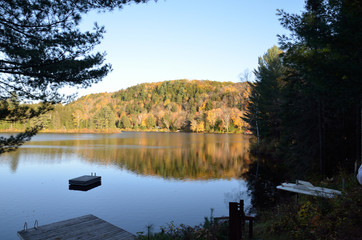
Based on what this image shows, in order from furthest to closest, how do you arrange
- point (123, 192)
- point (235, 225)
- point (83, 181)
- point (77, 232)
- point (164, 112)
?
point (164, 112) < point (83, 181) < point (123, 192) < point (77, 232) < point (235, 225)

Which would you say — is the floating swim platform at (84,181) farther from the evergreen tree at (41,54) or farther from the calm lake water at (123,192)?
the evergreen tree at (41,54)

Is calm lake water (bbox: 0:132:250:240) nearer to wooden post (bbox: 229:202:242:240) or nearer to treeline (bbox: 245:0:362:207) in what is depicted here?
treeline (bbox: 245:0:362:207)

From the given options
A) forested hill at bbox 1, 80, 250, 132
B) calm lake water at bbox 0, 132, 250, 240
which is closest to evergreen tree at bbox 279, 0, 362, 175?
calm lake water at bbox 0, 132, 250, 240

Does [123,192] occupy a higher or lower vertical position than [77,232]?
lower

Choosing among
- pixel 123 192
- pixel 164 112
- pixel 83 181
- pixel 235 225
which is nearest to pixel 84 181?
pixel 83 181

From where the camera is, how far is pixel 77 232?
29.0ft

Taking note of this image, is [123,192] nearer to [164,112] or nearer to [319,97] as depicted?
[319,97]

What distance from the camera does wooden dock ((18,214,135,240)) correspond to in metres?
8.45

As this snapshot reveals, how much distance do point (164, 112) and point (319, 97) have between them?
13649 cm

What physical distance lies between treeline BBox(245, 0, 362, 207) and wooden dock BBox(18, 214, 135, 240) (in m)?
7.57

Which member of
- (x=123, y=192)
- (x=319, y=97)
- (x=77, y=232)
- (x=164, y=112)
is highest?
(x=164, y=112)

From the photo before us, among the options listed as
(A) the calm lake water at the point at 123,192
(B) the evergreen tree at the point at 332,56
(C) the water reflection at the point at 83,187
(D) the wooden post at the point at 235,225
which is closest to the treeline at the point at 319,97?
(B) the evergreen tree at the point at 332,56

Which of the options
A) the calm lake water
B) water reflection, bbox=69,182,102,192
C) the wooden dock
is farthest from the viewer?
water reflection, bbox=69,182,102,192

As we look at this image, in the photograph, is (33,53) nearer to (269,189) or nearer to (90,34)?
(90,34)
